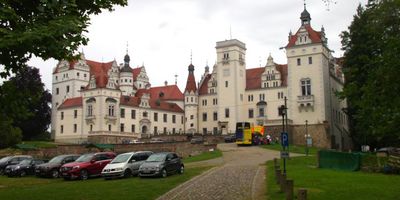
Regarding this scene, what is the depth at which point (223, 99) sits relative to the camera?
81688mm

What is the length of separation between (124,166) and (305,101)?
48.9 m

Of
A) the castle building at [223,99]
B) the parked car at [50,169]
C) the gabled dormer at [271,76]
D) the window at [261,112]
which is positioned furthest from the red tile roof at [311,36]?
the parked car at [50,169]

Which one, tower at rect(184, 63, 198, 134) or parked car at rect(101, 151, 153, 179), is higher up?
tower at rect(184, 63, 198, 134)

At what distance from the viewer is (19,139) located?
204 feet

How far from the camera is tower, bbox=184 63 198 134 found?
290 ft

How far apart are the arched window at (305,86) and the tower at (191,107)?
23877 mm

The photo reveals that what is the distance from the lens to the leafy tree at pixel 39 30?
10.5 m

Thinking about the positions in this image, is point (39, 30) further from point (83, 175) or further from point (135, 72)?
point (135, 72)

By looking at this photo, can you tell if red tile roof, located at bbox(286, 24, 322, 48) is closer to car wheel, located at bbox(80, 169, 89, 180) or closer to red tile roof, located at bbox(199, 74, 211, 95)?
red tile roof, located at bbox(199, 74, 211, 95)

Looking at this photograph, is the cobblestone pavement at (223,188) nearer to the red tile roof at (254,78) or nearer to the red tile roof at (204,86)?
the red tile roof at (254,78)

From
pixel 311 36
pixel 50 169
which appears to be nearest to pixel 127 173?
pixel 50 169

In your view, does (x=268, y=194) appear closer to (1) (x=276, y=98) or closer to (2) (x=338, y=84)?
(1) (x=276, y=98)

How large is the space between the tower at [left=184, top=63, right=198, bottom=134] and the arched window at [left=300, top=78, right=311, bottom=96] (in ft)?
78.3

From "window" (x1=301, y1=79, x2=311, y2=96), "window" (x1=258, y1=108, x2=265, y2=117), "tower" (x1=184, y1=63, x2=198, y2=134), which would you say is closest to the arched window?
"window" (x1=301, y1=79, x2=311, y2=96)
